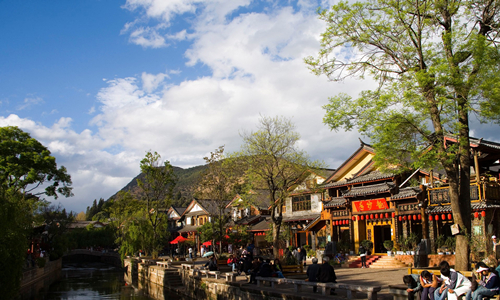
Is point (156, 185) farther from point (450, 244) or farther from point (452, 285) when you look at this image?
point (452, 285)

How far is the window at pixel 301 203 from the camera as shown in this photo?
35.8 meters

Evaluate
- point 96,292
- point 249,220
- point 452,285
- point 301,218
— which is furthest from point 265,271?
point 249,220

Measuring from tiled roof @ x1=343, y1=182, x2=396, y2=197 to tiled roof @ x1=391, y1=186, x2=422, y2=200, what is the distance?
59cm

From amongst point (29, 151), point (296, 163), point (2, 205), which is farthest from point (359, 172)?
point (29, 151)

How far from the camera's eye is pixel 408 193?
2406 cm

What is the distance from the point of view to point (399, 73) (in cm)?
1372

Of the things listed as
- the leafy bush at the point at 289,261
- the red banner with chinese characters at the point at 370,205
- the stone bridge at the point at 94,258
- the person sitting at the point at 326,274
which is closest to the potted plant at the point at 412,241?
the red banner with chinese characters at the point at 370,205

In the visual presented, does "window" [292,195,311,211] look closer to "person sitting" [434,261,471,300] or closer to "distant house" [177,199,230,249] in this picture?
"distant house" [177,199,230,249]

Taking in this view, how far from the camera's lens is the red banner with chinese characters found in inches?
1030

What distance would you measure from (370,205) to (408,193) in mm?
3413

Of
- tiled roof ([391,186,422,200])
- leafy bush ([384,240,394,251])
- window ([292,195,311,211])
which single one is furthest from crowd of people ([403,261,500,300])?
window ([292,195,311,211])

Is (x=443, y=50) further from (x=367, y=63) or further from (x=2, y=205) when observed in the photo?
(x=2, y=205)

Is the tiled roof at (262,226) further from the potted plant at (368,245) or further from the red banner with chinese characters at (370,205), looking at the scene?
the potted plant at (368,245)

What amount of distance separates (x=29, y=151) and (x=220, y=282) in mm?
23261
